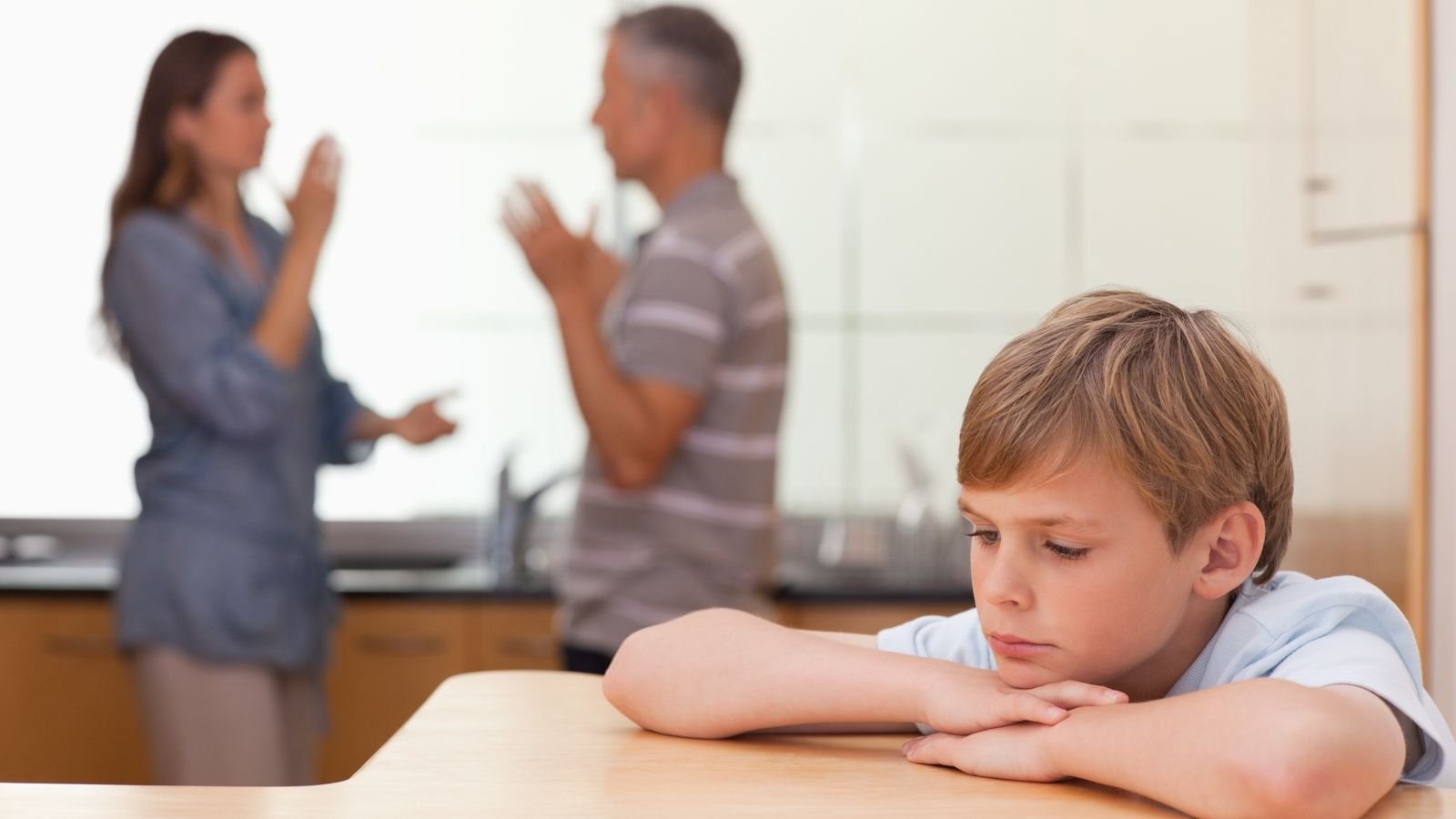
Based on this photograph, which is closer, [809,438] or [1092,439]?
[1092,439]

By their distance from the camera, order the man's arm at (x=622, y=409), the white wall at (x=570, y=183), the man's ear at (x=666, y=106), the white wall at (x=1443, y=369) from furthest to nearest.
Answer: the white wall at (x=570, y=183) < the man's ear at (x=666, y=106) < the man's arm at (x=622, y=409) < the white wall at (x=1443, y=369)

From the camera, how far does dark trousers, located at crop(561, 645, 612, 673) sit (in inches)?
73.4

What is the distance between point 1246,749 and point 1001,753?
16 centimetres

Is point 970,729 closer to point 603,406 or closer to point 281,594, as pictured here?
point 603,406

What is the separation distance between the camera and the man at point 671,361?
1.84 metres

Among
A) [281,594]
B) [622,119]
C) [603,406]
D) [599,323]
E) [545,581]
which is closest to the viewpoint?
[603,406]

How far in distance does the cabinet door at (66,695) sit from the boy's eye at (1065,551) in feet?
7.48

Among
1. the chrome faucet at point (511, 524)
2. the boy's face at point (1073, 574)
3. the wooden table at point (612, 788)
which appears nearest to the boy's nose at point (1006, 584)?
the boy's face at point (1073, 574)

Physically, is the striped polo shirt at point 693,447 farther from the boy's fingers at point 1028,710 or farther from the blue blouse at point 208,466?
the boy's fingers at point 1028,710

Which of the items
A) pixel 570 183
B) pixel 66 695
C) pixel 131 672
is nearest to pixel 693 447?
pixel 131 672

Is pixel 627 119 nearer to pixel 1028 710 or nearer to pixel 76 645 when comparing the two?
pixel 1028 710

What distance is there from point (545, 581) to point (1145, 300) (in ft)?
6.64

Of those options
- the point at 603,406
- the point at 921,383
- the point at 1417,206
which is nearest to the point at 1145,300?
the point at 1417,206

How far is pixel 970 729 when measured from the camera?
905 mm
